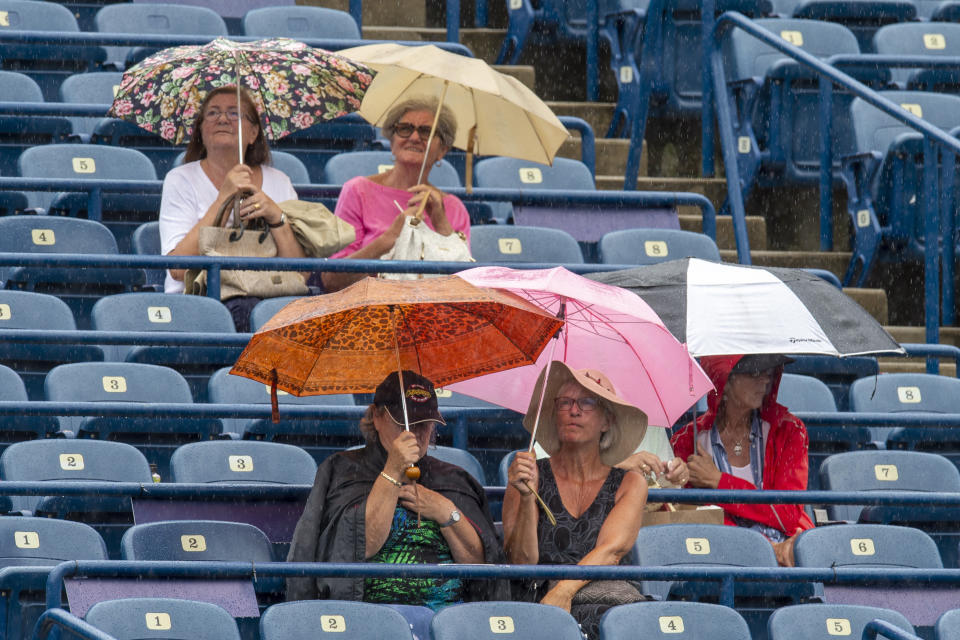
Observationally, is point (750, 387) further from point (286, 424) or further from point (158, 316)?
point (158, 316)

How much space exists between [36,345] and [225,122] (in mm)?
1114

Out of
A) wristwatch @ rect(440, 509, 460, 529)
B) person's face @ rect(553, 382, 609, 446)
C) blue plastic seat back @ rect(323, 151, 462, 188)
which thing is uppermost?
blue plastic seat back @ rect(323, 151, 462, 188)

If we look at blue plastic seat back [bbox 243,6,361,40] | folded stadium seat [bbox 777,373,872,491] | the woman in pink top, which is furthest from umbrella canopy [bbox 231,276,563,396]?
blue plastic seat back [bbox 243,6,361,40]

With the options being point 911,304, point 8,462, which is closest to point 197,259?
point 8,462

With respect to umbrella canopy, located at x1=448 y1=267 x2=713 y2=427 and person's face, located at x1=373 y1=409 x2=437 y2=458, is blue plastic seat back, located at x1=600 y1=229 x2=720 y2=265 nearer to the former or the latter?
umbrella canopy, located at x1=448 y1=267 x2=713 y2=427

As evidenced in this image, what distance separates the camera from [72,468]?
18.6 feet

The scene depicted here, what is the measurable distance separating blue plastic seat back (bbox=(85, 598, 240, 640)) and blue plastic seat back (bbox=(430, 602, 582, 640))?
21.9 inches

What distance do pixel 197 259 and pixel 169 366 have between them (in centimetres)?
43

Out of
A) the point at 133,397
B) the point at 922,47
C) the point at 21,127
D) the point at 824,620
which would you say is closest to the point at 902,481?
the point at 824,620

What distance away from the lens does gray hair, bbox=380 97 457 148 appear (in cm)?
695

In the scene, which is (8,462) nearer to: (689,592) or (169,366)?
(169,366)

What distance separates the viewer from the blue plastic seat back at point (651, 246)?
7.45m

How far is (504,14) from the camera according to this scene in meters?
10.5

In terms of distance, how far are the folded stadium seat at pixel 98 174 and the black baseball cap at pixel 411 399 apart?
2556mm
